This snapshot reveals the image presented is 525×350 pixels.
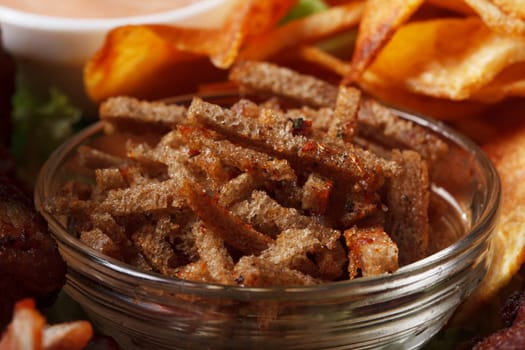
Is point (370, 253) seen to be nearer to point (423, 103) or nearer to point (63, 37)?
point (423, 103)

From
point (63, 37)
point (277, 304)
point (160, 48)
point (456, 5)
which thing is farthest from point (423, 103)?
point (63, 37)

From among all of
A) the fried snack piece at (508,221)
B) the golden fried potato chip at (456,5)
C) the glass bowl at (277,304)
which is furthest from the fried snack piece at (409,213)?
the golden fried potato chip at (456,5)

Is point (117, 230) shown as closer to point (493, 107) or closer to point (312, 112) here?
point (312, 112)

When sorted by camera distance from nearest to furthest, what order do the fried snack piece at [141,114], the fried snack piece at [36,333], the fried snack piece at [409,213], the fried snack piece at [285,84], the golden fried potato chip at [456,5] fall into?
the fried snack piece at [36,333] → the fried snack piece at [409,213] → the fried snack piece at [141,114] → the fried snack piece at [285,84] → the golden fried potato chip at [456,5]

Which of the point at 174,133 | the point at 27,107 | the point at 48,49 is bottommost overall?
the point at 27,107

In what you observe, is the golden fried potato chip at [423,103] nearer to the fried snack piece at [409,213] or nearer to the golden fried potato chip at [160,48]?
the golden fried potato chip at [160,48]

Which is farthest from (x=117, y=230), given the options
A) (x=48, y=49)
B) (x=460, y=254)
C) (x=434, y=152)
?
(x=48, y=49)

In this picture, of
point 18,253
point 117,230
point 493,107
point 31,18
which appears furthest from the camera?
point 31,18
